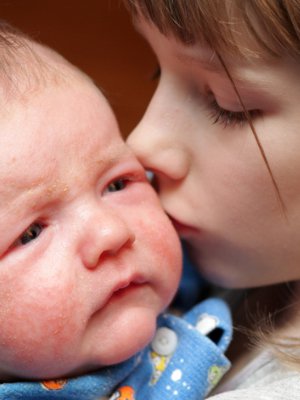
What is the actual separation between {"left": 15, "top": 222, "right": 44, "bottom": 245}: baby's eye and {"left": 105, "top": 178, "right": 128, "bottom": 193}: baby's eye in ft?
0.42

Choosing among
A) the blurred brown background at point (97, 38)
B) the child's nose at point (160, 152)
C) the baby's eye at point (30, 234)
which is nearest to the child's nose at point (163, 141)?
the child's nose at point (160, 152)

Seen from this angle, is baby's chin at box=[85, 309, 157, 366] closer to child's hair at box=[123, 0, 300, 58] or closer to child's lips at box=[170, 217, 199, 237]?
child's lips at box=[170, 217, 199, 237]

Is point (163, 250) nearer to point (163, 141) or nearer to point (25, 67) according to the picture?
point (163, 141)

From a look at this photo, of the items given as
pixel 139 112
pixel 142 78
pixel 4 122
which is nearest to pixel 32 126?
pixel 4 122

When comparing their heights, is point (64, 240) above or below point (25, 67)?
below

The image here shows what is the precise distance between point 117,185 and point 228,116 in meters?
0.20

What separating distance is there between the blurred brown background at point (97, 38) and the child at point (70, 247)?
26.8 inches

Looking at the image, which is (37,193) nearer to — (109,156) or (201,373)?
(109,156)

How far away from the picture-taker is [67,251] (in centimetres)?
87

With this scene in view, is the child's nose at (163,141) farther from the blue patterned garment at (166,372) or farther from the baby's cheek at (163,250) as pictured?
the blue patterned garment at (166,372)

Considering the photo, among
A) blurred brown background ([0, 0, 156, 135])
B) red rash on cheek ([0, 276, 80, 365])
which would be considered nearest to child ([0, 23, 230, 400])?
red rash on cheek ([0, 276, 80, 365])

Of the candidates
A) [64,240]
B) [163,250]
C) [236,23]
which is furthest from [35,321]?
[236,23]

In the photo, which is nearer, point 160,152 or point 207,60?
point 207,60

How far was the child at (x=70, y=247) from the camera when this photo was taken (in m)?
0.85
